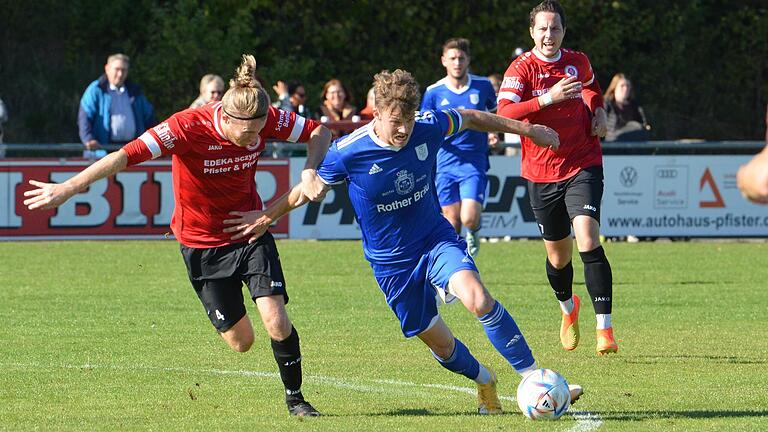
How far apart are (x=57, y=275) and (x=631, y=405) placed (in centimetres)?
831

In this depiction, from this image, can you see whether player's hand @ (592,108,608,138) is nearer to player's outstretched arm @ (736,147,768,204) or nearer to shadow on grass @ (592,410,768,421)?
shadow on grass @ (592,410,768,421)

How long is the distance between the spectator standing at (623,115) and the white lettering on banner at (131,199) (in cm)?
634

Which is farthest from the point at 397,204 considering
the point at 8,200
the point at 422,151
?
the point at 8,200

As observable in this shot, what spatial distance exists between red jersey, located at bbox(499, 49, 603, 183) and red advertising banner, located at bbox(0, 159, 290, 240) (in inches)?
325

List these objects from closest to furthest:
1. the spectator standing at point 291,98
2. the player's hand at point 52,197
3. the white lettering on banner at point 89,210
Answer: the player's hand at point 52,197 → the white lettering on banner at point 89,210 → the spectator standing at point 291,98

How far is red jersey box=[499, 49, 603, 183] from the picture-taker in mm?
9898

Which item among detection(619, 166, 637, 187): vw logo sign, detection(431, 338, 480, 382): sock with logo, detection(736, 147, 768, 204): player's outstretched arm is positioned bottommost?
detection(619, 166, 637, 187): vw logo sign

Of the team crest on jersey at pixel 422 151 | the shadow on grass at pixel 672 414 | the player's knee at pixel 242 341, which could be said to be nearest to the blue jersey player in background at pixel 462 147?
the player's knee at pixel 242 341

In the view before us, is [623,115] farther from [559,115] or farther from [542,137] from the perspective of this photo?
[542,137]

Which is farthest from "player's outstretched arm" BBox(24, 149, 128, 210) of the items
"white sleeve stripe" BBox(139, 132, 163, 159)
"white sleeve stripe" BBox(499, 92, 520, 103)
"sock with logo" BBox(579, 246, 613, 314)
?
"sock with logo" BBox(579, 246, 613, 314)

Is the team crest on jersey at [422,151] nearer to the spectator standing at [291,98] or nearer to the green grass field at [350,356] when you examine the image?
the green grass field at [350,356]

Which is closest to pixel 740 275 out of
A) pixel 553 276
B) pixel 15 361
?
pixel 553 276

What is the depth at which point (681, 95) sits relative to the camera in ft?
98.1

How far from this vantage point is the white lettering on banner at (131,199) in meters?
17.7
